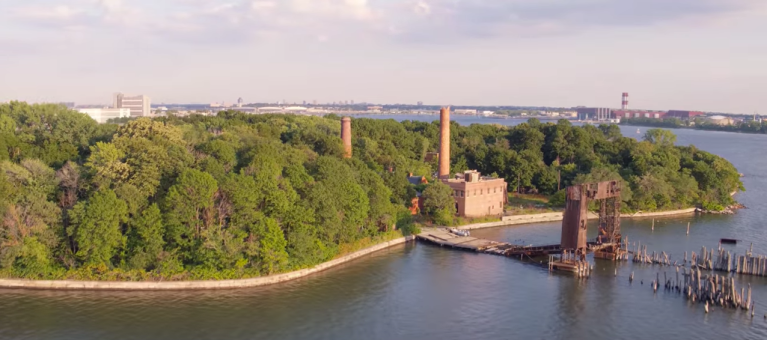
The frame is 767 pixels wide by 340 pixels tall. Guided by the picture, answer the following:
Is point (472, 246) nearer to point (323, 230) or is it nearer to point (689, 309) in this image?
point (323, 230)

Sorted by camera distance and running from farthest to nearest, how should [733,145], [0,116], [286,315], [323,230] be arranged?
1. [733,145]
2. [0,116]
3. [323,230]
4. [286,315]

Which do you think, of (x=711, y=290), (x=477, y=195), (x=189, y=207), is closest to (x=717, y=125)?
(x=477, y=195)

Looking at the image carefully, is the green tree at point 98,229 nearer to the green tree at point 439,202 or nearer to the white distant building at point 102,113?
the green tree at point 439,202

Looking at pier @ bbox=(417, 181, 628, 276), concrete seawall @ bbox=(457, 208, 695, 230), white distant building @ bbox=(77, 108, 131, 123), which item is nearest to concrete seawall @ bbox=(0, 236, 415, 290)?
pier @ bbox=(417, 181, 628, 276)

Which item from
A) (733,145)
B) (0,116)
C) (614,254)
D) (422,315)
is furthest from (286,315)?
(733,145)

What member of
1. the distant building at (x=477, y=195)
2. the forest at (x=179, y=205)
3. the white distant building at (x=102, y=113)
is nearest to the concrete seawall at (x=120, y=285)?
the forest at (x=179, y=205)
